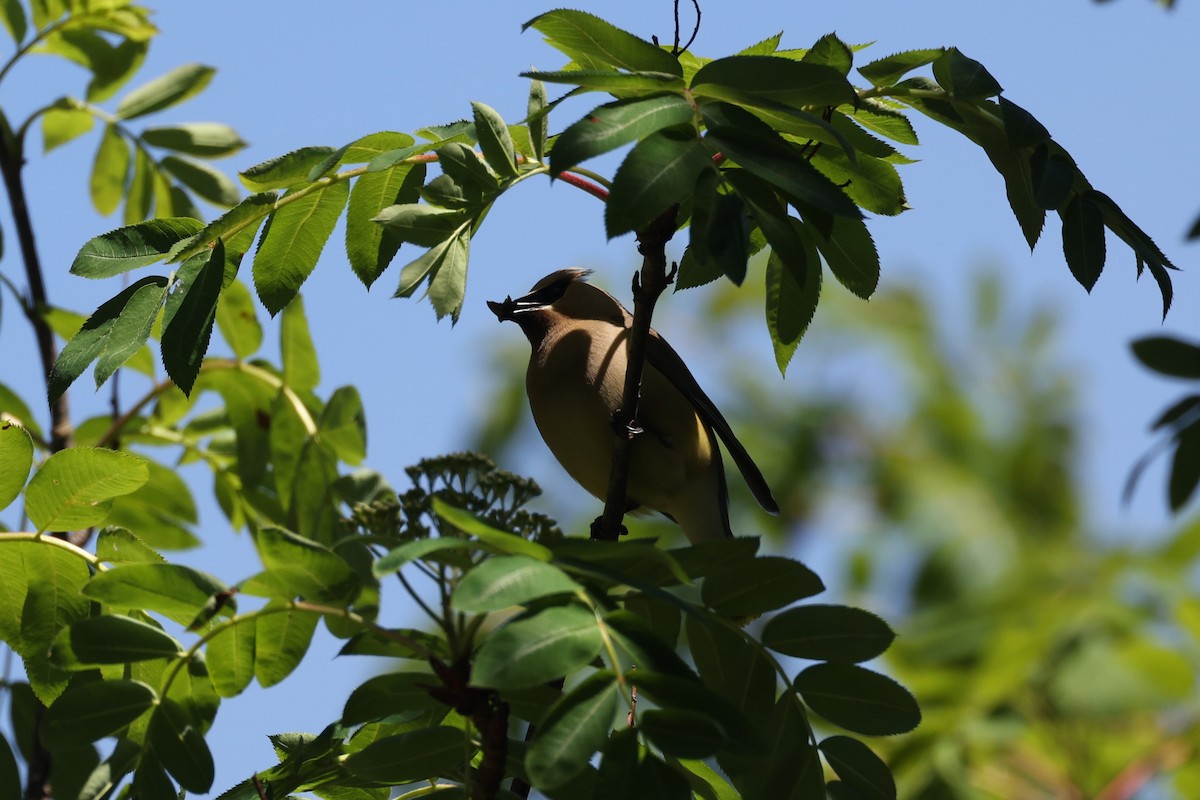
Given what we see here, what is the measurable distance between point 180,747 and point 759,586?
3.87 feet

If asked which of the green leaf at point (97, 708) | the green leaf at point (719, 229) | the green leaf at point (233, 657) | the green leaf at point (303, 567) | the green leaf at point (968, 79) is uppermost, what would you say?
the green leaf at point (968, 79)

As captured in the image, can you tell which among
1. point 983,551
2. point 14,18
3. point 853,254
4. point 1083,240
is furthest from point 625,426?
point 983,551

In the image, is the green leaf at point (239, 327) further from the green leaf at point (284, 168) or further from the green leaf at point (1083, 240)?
the green leaf at point (1083, 240)

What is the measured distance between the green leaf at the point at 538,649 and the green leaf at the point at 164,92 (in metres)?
3.50

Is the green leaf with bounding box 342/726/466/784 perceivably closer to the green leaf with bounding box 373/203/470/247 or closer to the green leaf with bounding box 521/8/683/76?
the green leaf with bounding box 373/203/470/247

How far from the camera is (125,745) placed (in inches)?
106

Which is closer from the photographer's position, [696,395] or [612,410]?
[612,410]

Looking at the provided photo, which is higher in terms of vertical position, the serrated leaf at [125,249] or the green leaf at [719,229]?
the green leaf at [719,229]

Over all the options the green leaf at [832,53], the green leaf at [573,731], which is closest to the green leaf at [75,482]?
the green leaf at [573,731]

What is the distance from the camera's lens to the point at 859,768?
254 cm

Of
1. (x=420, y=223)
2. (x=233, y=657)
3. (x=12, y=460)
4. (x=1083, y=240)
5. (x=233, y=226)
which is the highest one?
(x=1083, y=240)

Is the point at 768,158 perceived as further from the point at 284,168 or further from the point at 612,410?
the point at 612,410

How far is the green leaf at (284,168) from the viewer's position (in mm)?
2818

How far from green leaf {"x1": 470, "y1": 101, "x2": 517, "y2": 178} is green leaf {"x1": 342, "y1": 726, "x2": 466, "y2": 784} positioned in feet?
3.71
